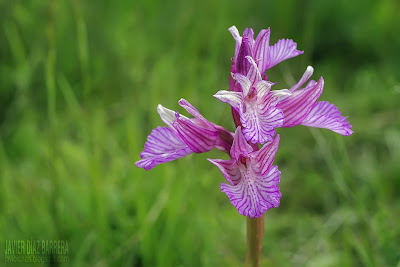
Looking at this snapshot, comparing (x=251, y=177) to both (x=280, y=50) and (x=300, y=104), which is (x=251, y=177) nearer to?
(x=300, y=104)

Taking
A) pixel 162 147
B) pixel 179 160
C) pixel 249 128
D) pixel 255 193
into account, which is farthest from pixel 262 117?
pixel 179 160

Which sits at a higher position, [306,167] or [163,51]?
[163,51]

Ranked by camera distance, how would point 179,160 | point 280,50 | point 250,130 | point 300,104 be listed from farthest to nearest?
point 179,160 < point 280,50 < point 300,104 < point 250,130

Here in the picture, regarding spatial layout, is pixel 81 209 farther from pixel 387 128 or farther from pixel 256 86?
pixel 387 128

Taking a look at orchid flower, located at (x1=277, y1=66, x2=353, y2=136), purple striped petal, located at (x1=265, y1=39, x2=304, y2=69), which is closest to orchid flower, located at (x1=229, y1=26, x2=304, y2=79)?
purple striped petal, located at (x1=265, y1=39, x2=304, y2=69)

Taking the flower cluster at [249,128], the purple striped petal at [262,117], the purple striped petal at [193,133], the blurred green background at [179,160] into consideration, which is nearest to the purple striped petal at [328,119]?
the flower cluster at [249,128]

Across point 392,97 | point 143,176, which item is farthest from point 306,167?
point 143,176
